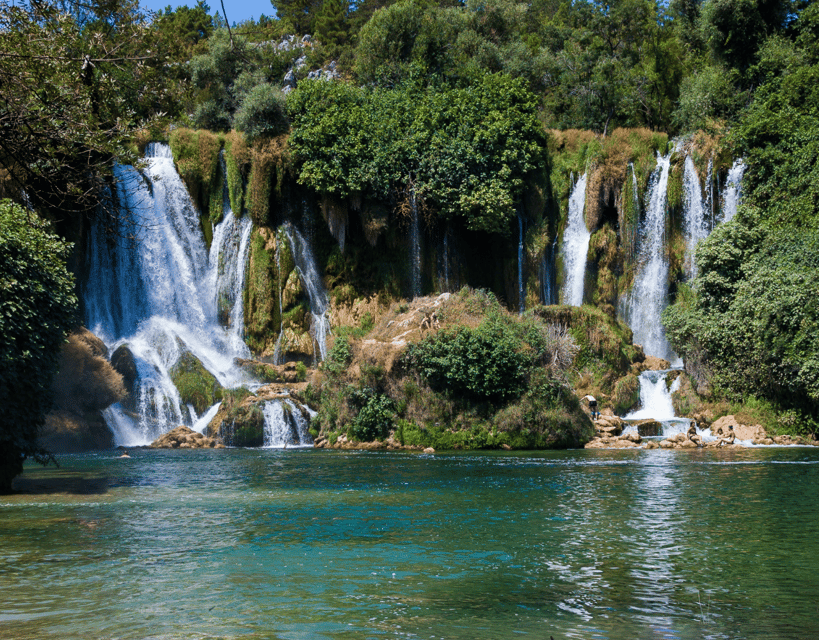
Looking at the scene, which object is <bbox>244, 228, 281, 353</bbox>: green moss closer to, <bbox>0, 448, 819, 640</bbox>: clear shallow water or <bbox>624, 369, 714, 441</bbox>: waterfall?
<bbox>624, 369, 714, 441</bbox>: waterfall

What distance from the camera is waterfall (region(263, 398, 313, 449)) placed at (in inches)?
1298

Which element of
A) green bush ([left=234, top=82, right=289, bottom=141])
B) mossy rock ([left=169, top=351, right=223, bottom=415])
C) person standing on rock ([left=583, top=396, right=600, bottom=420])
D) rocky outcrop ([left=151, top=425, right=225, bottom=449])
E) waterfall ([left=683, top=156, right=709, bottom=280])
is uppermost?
green bush ([left=234, top=82, right=289, bottom=141])

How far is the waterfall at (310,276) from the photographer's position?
42.6 metres

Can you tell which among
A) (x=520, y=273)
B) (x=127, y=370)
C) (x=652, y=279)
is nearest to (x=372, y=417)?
(x=127, y=370)

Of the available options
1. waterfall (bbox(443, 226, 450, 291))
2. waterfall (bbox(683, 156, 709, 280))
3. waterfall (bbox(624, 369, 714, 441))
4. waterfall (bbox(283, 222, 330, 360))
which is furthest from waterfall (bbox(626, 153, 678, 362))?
waterfall (bbox(283, 222, 330, 360))

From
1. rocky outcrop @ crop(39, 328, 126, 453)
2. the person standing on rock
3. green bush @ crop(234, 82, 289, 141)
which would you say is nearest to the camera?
rocky outcrop @ crop(39, 328, 126, 453)

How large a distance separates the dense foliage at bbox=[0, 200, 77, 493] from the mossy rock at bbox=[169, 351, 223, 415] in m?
17.6

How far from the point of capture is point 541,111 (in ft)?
176

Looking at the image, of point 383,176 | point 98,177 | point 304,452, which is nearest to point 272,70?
point 383,176

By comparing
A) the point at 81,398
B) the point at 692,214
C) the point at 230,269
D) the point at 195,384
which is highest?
the point at 692,214

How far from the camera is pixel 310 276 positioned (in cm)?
4344

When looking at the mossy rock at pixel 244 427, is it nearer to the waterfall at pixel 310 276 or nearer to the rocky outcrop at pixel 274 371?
the rocky outcrop at pixel 274 371

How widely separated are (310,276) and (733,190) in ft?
74.0

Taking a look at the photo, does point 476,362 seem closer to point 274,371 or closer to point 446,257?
point 274,371
